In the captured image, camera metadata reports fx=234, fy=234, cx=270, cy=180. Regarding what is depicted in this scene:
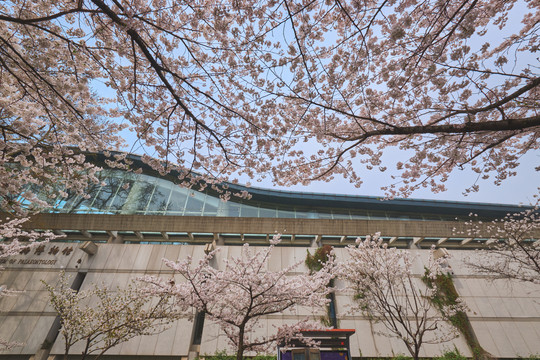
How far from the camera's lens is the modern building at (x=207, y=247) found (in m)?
10.6

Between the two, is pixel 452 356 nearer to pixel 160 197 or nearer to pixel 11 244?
pixel 160 197

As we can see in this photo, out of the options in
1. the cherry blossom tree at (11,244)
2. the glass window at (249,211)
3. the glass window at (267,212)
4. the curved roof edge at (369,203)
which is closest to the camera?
the cherry blossom tree at (11,244)

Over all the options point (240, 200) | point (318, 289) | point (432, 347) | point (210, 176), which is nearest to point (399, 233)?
point (432, 347)

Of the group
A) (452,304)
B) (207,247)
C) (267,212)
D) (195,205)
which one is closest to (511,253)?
(452,304)

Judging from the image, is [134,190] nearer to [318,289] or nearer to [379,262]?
[318,289]

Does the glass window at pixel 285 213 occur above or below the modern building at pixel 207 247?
above

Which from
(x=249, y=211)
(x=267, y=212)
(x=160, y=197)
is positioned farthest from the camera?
(x=267, y=212)

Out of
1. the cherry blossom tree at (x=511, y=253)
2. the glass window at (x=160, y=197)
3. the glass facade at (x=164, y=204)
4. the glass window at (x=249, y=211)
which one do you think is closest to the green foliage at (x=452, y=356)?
the cherry blossom tree at (x=511, y=253)

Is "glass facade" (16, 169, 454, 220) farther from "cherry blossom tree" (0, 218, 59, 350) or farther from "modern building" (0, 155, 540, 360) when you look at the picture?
"cherry blossom tree" (0, 218, 59, 350)

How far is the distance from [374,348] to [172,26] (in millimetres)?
13929

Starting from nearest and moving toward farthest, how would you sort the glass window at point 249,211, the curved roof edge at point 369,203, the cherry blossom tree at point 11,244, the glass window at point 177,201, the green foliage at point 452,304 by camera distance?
the cherry blossom tree at point 11,244 → the green foliage at point 452,304 → the glass window at point 177,201 → the glass window at point 249,211 → the curved roof edge at point 369,203

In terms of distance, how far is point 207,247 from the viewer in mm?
12875

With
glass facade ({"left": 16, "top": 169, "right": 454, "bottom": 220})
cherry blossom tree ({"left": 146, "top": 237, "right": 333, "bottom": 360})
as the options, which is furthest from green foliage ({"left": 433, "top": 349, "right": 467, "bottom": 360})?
glass facade ({"left": 16, "top": 169, "right": 454, "bottom": 220})

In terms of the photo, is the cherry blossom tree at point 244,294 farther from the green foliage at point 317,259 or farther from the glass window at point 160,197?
the glass window at point 160,197
